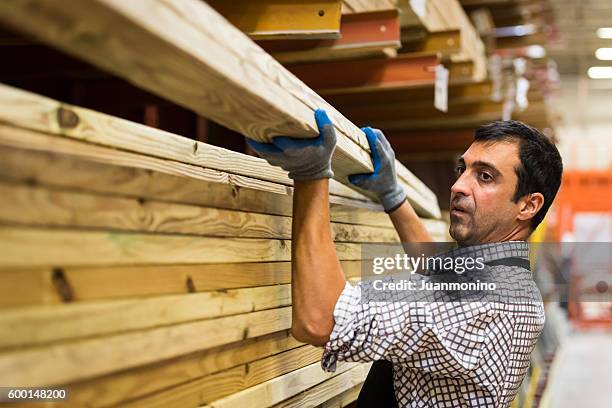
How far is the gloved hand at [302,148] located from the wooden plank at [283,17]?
3.19ft

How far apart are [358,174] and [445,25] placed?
2124mm

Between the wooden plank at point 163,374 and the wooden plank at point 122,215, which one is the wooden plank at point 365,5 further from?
the wooden plank at point 163,374

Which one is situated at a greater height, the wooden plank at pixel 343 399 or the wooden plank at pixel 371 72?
the wooden plank at pixel 371 72

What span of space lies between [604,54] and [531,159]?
20132 mm

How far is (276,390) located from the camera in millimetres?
2430

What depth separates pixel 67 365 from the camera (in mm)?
1429

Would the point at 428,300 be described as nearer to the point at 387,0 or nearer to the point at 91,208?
the point at 91,208

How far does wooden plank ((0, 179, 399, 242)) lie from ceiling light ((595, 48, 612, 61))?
2055 cm

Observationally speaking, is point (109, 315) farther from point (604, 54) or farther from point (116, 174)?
point (604, 54)

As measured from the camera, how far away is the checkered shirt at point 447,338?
2.27 metres

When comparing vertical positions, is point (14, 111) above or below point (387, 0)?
below

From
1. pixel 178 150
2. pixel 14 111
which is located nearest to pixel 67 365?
pixel 14 111

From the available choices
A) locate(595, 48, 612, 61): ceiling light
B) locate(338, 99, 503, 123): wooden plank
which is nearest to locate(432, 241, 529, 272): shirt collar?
locate(338, 99, 503, 123): wooden plank

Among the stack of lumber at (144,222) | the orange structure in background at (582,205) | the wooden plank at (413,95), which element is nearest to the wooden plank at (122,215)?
the stack of lumber at (144,222)
